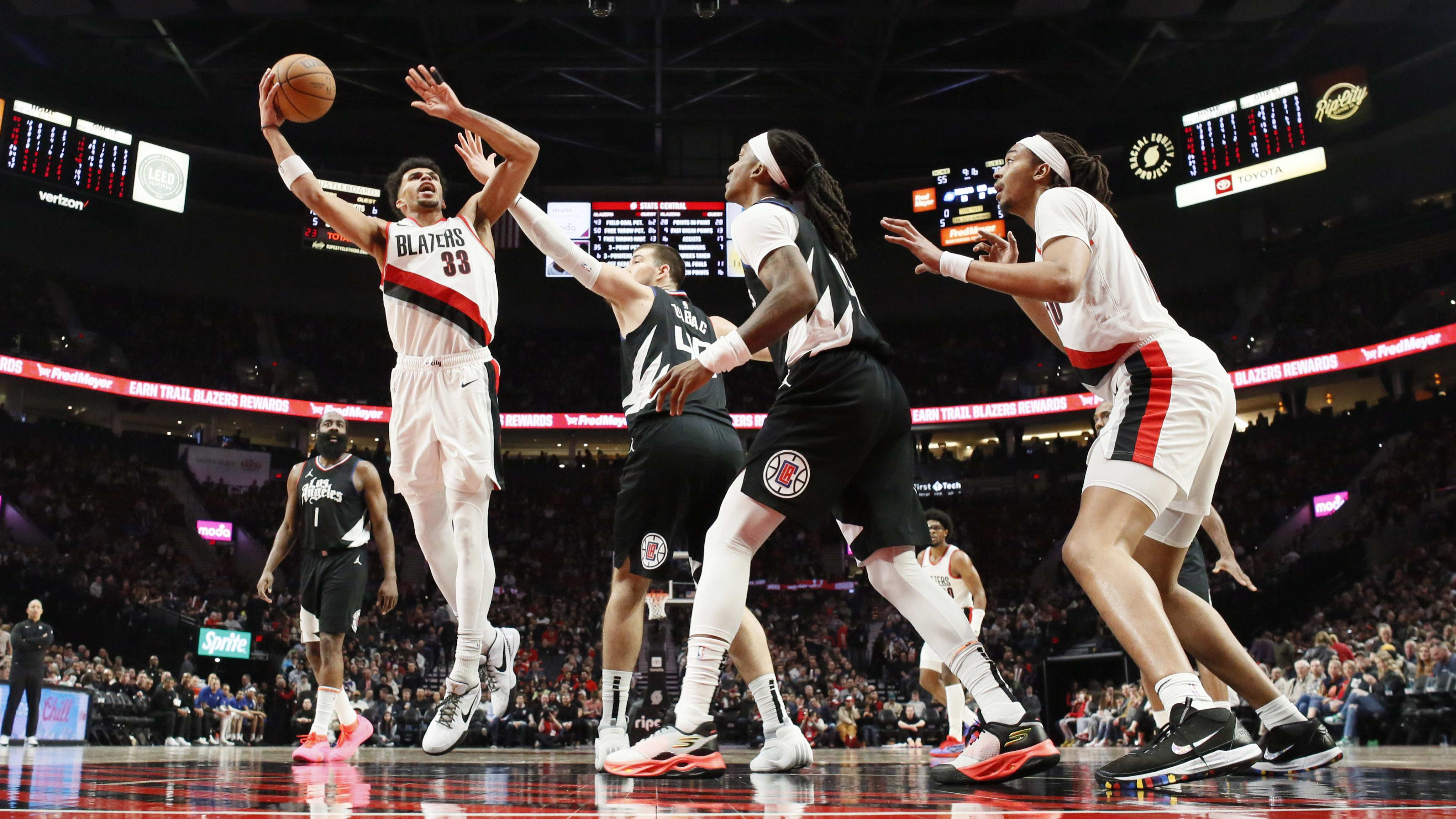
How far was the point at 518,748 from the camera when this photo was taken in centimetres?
1546

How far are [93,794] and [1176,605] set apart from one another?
350 cm

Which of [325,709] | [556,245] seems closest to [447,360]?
[556,245]

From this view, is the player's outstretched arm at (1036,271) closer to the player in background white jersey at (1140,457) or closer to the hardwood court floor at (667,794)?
the player in background white jersey at (1140,457)

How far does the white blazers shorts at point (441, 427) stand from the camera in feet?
16.6

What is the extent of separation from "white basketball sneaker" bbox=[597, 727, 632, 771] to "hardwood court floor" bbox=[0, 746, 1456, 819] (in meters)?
0.09

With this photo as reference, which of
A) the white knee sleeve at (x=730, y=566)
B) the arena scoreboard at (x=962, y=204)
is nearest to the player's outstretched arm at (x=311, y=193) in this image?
the white knee sleeve at (x=730, y=566)

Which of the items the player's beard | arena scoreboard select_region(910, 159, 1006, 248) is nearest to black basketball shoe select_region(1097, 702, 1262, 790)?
the player's beard

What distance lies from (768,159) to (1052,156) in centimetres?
105

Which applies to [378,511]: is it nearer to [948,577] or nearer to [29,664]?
[948,577]

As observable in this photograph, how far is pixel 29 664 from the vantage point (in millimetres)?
11305

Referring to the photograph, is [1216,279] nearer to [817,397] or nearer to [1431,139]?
[1431,139]

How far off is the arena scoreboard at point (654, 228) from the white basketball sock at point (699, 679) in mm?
17739

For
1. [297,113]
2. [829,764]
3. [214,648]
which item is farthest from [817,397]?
[214,648]

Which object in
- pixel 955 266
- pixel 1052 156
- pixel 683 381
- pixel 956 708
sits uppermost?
pixel 1052 156
